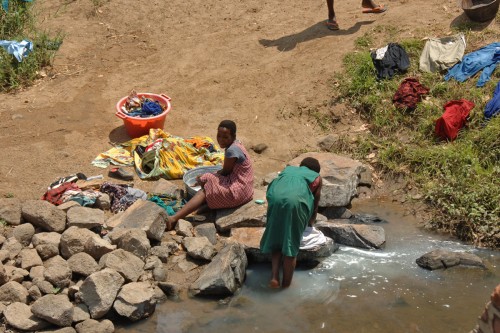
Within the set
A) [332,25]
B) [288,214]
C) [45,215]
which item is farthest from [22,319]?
[332,25]

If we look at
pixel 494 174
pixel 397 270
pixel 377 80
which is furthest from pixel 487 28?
pixel 397 270

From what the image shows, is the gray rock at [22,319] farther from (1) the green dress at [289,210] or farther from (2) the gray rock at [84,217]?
(1) the green dress at [289,210]

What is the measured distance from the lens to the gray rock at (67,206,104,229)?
646 cm

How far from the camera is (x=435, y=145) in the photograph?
26.1ft

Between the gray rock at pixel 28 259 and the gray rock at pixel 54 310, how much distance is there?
2.12 feet

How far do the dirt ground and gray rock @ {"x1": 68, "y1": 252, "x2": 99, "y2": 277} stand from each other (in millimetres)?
1598

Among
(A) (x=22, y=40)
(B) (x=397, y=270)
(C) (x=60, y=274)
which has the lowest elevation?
(B) (x=397, y=270)

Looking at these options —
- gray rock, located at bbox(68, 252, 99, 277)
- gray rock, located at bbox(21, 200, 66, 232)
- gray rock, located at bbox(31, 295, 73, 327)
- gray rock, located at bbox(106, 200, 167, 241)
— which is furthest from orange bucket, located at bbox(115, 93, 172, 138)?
gray rock, located at bbox(31, 295, 73, 327)

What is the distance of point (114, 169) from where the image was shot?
7711 millimetres

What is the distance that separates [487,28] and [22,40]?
6.35 m

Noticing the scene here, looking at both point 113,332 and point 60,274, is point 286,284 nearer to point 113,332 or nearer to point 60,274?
point 113,332

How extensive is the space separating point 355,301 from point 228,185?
1.71m

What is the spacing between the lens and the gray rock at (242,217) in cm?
667

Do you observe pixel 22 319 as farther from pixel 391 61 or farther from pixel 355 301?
pixel 391 61
